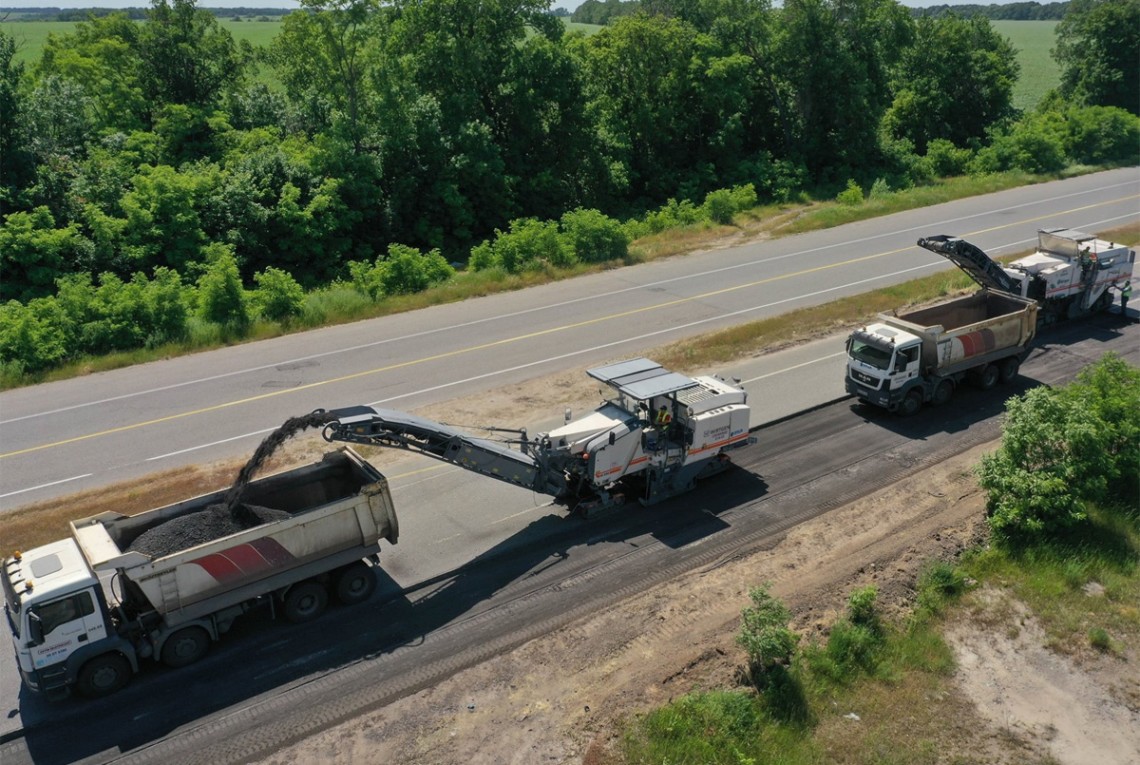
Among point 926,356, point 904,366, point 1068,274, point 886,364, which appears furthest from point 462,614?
point 1068,274

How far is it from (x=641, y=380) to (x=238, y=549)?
9055 mm

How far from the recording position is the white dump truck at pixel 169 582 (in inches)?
540

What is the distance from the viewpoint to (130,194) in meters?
38.3

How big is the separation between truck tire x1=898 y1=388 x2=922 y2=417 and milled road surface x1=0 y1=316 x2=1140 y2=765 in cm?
52

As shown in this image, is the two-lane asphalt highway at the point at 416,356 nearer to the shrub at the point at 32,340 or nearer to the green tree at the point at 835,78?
the shrub at the point at 32,340

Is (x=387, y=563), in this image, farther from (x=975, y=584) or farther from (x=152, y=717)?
(x=975, y=584)

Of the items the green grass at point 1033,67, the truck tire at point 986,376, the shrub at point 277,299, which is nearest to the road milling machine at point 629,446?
the truck tire at point 986,376

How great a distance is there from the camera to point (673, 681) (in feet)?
46.4

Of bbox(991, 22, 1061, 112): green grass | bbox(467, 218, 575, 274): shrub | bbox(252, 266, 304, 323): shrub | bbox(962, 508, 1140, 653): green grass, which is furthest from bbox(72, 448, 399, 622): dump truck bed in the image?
bbox(991, 22, 1061, 112): green grass

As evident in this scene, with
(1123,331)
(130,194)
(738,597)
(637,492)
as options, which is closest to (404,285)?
(130,194)

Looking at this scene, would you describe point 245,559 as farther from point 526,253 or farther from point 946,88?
point 946,88

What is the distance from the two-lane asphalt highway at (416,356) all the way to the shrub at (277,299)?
1.97 m

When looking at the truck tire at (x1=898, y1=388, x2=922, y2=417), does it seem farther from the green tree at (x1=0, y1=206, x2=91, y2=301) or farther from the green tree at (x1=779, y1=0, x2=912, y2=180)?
the green tree at (x1=779, y1=0, x2=912, y2=180)

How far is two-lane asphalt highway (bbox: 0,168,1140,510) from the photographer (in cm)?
2397
